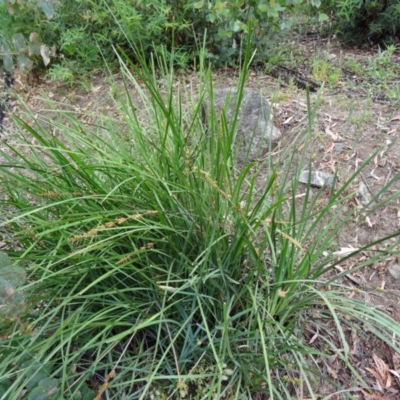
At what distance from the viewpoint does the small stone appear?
194cm

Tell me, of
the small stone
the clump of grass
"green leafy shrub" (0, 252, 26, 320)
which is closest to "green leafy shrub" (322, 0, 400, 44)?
the small stone

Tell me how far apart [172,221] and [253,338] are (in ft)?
1.64

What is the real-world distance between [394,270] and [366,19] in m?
3.25

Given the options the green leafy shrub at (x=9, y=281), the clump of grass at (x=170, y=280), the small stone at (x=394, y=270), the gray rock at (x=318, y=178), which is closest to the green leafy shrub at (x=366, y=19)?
the gray rock at (x=318, y=178)

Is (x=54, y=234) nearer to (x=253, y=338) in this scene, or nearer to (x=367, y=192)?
(x=253, y=338)

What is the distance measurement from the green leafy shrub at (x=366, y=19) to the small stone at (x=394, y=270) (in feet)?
9.25

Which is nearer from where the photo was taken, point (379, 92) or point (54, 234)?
point (54, 234)

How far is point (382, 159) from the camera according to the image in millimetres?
2518

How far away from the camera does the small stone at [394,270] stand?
6.35ft

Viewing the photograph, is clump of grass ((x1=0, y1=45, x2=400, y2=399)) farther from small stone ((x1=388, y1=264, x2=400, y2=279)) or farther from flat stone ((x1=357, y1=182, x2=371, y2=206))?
flat stone ((x1=357, y1=182, x2=371, y2=206))

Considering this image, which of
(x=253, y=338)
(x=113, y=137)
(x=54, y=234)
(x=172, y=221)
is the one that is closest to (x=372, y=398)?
(x=253, y=338)

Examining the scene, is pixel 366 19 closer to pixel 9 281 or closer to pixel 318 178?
pixel 318 178

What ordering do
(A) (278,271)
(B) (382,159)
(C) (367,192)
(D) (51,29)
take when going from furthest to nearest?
(D) (51,29) < (B) (382,159) < (C) (367,192) < (A) (278,271)

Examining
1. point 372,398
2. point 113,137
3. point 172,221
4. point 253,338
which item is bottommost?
point 372,398
